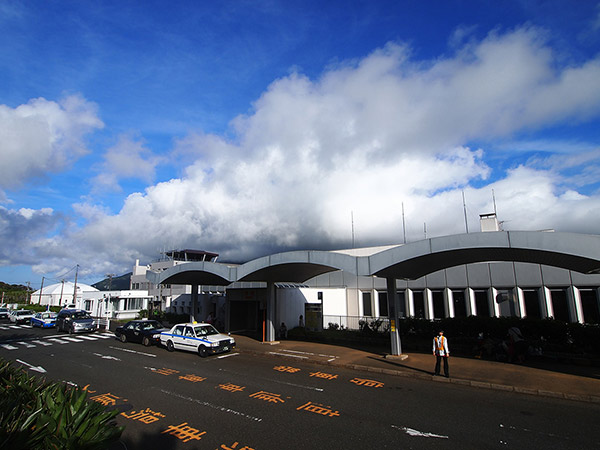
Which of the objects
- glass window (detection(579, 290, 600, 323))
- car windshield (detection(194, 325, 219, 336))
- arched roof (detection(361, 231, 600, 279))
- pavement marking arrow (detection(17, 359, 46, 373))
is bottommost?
pavement marking arrow (detection(17, 359, 46, 373))

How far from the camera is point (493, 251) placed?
47.0 feet

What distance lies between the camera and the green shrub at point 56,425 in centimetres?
470

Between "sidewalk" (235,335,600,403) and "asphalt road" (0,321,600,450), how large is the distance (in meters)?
0.46

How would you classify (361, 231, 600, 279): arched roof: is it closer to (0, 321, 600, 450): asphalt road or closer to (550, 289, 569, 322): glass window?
(0, 321, 600, 450): asphalt road

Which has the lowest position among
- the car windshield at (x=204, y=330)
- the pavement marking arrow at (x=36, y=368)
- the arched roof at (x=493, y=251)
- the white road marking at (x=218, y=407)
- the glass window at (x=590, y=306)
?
the white road marking at (x=218, y=407)

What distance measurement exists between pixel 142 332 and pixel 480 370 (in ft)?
64.4

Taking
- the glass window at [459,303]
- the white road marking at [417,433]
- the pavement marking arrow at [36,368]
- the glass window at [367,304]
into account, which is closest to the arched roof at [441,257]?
the glass window at [459,303]

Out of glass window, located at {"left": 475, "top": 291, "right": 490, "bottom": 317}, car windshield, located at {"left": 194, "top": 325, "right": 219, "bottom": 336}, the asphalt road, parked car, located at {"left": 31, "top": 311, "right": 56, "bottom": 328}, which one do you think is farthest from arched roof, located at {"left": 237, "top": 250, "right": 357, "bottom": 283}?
parked car, located at {"left": 31, "top": 311, "right": 56, "bottom": 328}

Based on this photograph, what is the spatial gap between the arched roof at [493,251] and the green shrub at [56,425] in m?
12.5

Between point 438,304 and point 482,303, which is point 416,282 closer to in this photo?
point 438,304

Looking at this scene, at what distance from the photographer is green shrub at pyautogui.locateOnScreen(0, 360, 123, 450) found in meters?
4.70

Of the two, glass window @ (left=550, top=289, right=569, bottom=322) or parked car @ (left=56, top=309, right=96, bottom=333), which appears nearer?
glass window @ (left=550, top=289, right=569, bottom=322)

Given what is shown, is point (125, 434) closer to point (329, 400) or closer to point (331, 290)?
point (329, 400)

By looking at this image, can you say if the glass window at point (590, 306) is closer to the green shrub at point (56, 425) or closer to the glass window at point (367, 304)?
the glass window at point (367, 304)
